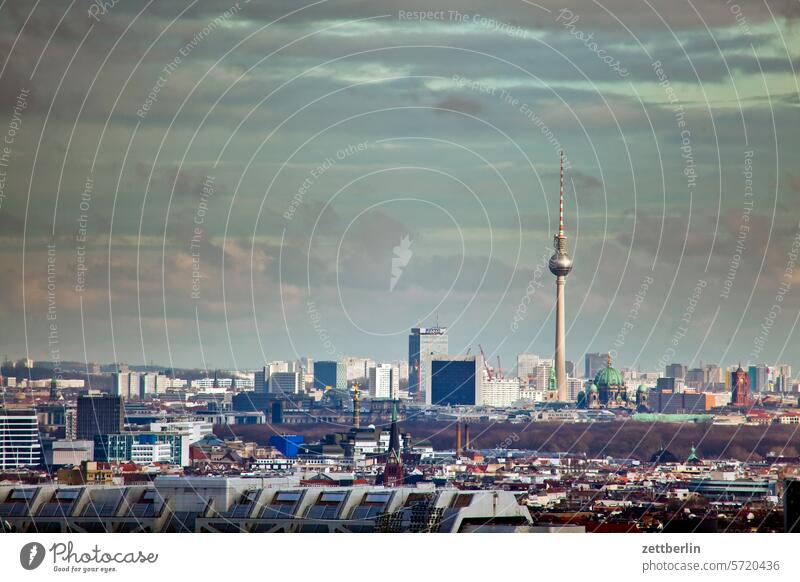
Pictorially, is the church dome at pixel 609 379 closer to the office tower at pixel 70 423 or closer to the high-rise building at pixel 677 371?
the high-rise building at pixel 677 371

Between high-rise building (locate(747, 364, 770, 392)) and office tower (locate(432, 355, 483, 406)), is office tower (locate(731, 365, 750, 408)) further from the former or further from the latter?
office tower (locate(432, 355, 483, 406))

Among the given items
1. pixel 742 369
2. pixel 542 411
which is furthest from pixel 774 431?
pixel 742 369

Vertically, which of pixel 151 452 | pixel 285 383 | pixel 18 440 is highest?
pixel 285 383

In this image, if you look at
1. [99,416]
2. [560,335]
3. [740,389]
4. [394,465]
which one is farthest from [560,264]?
[394,465]

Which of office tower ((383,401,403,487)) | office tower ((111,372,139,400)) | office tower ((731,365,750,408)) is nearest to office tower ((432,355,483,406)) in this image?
office tower ((731,365,750,408))

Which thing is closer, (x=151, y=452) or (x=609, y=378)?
(x=151, y=452)

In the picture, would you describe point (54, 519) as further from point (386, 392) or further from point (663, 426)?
point (386, 392)

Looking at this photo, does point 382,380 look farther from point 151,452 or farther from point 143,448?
point 151,452
